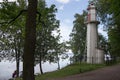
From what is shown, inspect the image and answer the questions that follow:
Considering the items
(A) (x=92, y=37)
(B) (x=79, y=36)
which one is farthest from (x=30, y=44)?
(B) (x=79, y=36)

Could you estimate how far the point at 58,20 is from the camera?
46.1m

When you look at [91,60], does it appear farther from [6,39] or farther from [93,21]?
[6,39]

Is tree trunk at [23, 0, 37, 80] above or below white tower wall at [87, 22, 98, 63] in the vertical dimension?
below

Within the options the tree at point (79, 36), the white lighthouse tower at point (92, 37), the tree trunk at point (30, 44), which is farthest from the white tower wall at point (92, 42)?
the tree trunk at point (30, 44)

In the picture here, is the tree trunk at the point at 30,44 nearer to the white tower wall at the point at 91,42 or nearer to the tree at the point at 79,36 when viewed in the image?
the white tower wall at the point at 91,42

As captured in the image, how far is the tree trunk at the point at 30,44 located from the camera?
31.0 feet

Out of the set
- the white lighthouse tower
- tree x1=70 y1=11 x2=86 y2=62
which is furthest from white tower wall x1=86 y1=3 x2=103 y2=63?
tree x1=70 y1=11 x2=86 y2=62

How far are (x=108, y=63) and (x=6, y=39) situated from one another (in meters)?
14.5

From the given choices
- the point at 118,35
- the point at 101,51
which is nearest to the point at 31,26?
the point at 118,35

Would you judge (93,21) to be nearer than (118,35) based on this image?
No

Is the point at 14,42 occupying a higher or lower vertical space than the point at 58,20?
lower

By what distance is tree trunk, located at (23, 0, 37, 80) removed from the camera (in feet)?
31.0

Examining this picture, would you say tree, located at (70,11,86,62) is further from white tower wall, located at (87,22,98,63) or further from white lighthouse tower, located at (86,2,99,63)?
white tower wall, located at (87,22,98,63)

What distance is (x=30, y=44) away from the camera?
959 cm
